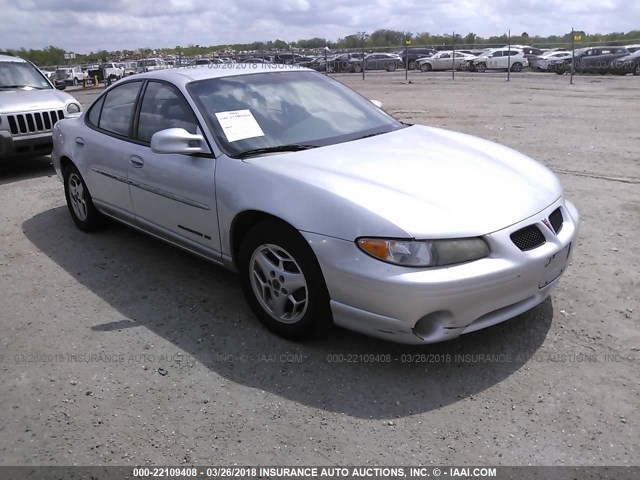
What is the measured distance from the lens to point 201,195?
12.5 ft

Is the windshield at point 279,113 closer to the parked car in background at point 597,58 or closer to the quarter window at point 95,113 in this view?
the quarter window at point 95,113

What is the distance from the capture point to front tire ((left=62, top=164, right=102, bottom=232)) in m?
5.43

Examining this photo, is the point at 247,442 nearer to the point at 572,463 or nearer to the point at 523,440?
the point at 523,440

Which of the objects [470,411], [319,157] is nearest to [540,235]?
[470,411]

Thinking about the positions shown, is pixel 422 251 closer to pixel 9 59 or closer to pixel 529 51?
pixel 9 59

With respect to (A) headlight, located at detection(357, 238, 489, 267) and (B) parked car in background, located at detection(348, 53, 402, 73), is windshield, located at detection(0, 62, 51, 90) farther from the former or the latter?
(B) parked car in background, located at detection(348, 53, 402, 73)

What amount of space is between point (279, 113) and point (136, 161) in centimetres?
121

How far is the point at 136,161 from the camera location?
14.5 feet

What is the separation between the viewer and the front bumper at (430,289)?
2.83m

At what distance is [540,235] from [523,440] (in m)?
1.13

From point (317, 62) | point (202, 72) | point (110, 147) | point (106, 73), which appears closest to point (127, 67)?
point (106, 73)

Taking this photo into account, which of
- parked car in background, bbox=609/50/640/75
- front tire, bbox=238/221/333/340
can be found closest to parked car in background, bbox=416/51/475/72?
parked car in background, bbox=609/50/640/75

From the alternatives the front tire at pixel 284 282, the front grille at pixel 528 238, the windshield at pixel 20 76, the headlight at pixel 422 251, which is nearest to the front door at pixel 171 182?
the front tire at pixel 284 282

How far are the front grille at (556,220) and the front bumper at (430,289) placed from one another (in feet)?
0.64
